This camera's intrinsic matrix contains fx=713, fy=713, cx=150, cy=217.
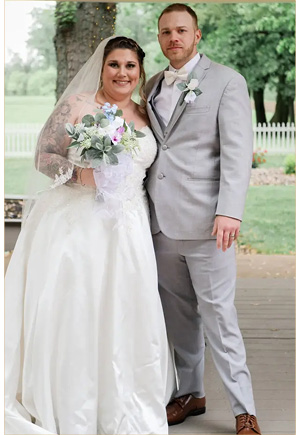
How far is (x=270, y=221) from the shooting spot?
1262cm

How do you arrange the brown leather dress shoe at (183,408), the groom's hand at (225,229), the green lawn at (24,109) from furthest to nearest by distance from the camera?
the green lawn at (24,109) < the brown leather dress shoe at (183,408) < the groom's hand at (225,229)

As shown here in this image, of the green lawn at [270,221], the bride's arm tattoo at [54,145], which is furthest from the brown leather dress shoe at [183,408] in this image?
the green lawn at [270,221]

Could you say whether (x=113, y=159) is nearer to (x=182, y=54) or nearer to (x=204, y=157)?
(x=204, y=157)

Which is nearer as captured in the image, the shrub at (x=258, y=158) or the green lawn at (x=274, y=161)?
the shrub at (x=258, y=158)

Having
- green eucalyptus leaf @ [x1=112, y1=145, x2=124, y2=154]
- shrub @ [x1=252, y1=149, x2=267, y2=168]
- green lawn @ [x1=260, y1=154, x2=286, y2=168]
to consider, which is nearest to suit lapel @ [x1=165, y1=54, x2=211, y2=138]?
green eucalyptus leaf @ [x1=112, y1=145, x2=124, y2=154]

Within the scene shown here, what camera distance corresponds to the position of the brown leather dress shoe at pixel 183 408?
11.9ft

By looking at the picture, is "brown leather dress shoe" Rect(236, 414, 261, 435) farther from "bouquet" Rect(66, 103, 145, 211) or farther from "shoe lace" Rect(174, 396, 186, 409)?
"bouquet" Rect(66, 103, 145, 211)

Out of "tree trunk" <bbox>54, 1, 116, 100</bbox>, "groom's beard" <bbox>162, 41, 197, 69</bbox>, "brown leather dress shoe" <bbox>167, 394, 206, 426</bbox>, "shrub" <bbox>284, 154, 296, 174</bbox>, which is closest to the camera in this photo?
"groom's beard" <bbox>162, 41, 197, 69</bbox>

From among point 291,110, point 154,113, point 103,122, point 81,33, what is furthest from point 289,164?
point 103,122

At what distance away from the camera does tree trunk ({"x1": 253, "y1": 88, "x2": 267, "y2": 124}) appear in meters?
14.0

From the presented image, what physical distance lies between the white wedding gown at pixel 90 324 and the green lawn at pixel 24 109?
10.7 meters

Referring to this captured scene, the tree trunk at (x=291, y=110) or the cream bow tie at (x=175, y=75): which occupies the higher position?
the tree trunk at (x=291, y=110)

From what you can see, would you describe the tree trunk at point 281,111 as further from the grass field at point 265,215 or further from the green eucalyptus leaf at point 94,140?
the green eucalyptus leaf at point 94,140

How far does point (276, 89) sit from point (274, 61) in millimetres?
556
